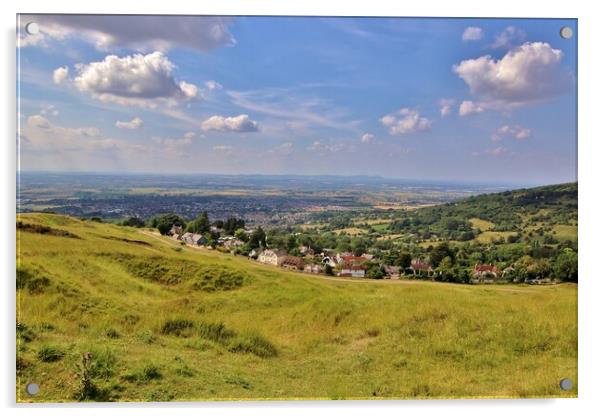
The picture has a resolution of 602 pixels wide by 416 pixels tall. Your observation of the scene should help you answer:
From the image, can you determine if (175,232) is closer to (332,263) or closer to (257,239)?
(257,239)

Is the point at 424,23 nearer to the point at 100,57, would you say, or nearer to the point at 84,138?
the point at 100,57

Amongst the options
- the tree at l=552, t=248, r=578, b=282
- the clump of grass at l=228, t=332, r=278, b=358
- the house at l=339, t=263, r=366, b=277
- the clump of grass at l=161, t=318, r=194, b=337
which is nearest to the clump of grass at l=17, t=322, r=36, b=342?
the clump of grass at l=161, t=318, r=194, b=337

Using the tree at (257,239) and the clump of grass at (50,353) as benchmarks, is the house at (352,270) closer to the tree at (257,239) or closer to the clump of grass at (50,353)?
the tree at (257,239)

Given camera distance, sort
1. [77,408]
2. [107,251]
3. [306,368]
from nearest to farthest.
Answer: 1. [77,408]
2. [306,368]
3. [107,251]

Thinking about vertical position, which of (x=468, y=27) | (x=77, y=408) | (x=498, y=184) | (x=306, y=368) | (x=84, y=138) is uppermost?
(x=468, y=27)

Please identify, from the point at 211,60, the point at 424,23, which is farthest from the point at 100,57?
the point at 424,23

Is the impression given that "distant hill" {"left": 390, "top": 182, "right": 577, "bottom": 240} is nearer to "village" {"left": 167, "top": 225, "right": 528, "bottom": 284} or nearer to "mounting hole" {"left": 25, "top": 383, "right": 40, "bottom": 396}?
"village" {"left": 167, "top": 225, "right": 528, "bottom": 284}

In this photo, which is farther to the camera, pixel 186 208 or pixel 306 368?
pixel 186 208
